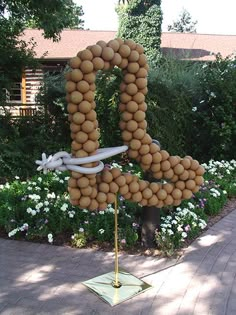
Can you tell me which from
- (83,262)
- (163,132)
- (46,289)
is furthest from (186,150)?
(46,289)

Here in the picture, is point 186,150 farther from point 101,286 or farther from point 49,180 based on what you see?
point 101,286

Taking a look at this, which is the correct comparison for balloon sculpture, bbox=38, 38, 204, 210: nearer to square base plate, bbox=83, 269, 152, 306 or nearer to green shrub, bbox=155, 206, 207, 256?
square base plate, bbox=83, 269, 152, 306

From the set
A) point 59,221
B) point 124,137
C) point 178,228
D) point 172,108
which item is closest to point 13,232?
point 59,221

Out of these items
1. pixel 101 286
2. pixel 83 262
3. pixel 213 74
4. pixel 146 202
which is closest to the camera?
pixel 146 202

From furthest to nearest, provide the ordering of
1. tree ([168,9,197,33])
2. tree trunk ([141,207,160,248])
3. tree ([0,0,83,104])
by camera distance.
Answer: tree ([168,9,197,33]) → tree ([0,0,83,104]) → tree trunk ([141,207,160,248])

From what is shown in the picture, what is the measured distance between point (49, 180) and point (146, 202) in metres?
3.06

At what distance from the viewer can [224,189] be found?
634 cm

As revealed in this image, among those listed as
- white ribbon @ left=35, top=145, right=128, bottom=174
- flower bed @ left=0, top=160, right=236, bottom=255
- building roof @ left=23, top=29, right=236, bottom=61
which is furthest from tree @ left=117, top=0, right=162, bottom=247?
white ribbon @ left=35, top=145, right=128, bottom=174

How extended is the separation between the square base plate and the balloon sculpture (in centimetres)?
81

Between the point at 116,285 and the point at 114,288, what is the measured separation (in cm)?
4

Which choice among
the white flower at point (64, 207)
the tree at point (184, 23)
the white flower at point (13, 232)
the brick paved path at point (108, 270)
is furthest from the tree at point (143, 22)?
the tree at point (184, 23)

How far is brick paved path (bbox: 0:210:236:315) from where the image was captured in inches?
124

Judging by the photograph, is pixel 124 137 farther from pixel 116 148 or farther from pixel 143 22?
pixel 143 22

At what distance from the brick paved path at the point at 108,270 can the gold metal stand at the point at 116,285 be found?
0.06 m
